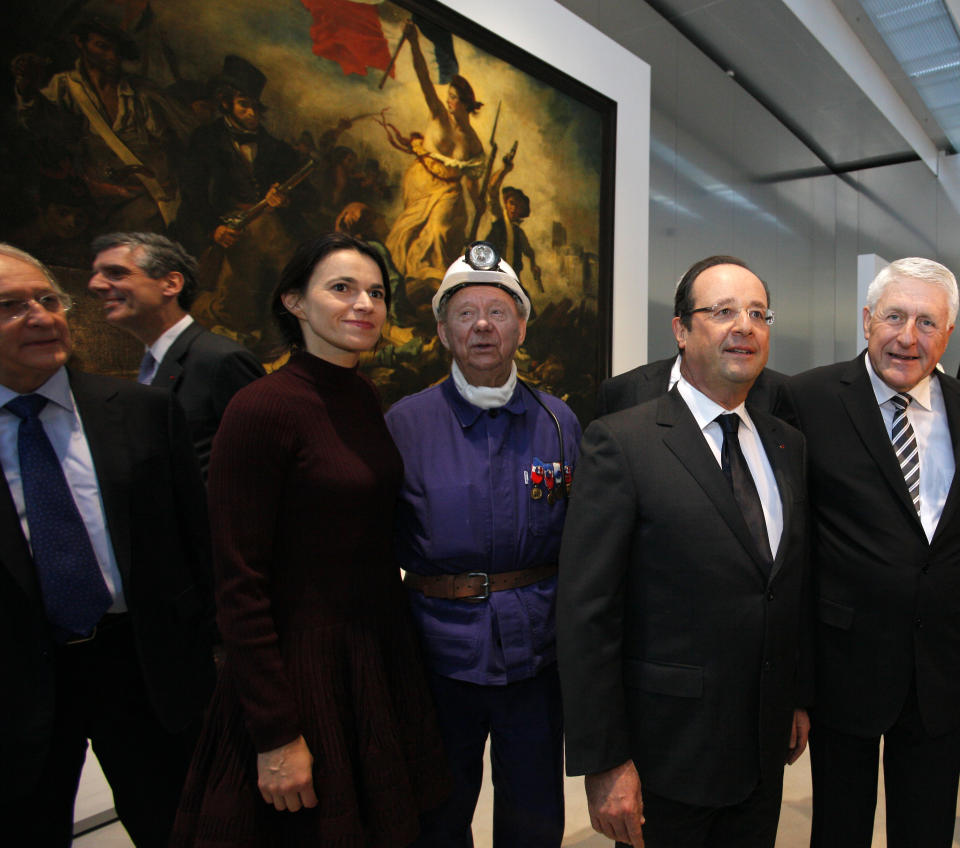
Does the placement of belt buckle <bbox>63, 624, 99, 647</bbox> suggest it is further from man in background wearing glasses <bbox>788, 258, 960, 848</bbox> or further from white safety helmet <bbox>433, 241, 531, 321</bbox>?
man in background wearing glasses <bbox>788, 258, 960, 848</bbox>

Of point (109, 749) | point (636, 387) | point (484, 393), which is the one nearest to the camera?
point (109, 749)

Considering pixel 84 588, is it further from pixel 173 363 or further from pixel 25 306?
pixel 173 363

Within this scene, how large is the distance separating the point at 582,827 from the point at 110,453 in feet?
9.23

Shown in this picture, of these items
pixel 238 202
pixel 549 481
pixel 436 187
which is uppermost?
pixel 436 187

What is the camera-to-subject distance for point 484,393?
2166 mm

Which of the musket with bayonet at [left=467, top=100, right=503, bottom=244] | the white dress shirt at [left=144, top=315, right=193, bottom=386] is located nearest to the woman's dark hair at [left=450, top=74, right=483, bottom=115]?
the musket with bayonet at [left=467, top=100, right=503, bottom=244]

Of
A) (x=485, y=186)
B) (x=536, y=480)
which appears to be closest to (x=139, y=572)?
(x=536, y=480)

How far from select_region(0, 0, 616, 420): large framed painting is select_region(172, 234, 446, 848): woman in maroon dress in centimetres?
179

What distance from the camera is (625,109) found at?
624cm

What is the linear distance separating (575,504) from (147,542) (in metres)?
1.31

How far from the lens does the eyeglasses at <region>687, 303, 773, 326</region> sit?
5.93 ft

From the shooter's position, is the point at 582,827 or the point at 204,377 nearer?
the point at 204,377

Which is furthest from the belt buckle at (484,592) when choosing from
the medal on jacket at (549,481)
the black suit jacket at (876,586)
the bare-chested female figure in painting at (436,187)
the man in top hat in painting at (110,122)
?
the bare-chested female figure in painting at (436,187)

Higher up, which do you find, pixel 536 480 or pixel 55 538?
pixel 536 480
